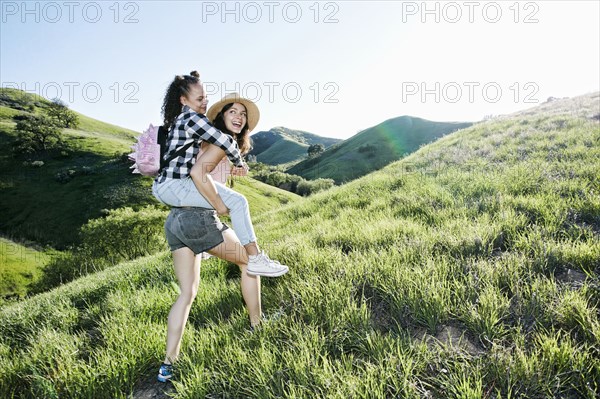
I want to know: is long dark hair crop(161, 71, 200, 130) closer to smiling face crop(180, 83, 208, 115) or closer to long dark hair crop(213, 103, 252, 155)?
smiling face crop(180, 83, 208, 115)

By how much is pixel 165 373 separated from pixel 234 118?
2851 millimetres

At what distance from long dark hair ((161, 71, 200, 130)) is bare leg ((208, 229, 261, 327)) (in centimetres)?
146

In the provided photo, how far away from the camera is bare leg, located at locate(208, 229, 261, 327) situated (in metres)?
3.35

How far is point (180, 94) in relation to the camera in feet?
11.3

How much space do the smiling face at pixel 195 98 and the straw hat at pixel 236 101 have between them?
253 millimetres

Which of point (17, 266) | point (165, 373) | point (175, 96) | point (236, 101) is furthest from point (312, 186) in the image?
point (165, 373)

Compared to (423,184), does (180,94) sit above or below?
above

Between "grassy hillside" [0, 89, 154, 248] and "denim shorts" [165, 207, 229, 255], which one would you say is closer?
"denim shorts" [165, 207, 229, 255]

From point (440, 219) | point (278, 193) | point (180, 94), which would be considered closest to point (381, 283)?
point (440, 219)

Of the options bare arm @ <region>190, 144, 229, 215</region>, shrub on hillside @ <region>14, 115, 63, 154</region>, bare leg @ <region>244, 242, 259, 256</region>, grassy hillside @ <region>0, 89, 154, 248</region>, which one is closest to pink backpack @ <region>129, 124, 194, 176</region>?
bare arm @ <region>190, 144, 229, 215</region>

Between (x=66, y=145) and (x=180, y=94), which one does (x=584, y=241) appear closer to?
(x=180, y=94)

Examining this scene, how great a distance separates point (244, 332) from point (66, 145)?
12958cm

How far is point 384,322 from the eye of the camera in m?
3.13

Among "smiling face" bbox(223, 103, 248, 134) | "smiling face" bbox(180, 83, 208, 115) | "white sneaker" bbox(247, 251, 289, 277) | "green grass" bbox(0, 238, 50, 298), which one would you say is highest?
"smiling face" bbox(180, 83, 208, 115)
